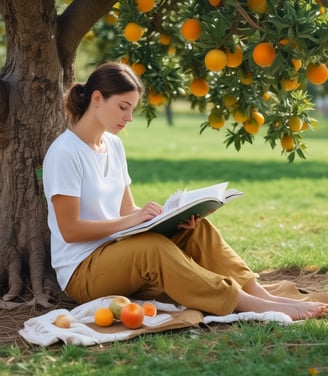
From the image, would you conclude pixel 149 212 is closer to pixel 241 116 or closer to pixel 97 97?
pixel 97 97

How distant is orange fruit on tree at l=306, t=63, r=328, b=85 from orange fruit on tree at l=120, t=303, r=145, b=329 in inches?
60.2

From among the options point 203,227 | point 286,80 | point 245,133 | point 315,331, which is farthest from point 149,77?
point 315,331

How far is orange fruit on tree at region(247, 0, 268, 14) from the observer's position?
417 cm

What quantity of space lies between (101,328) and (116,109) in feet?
A: 3.56

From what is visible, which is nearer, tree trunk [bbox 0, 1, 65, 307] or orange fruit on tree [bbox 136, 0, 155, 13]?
orange fruit on tree [bbox 136, 0, 155, 13]

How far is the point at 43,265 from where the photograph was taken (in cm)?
478

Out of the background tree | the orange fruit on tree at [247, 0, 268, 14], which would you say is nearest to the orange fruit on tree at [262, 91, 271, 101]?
the background tree

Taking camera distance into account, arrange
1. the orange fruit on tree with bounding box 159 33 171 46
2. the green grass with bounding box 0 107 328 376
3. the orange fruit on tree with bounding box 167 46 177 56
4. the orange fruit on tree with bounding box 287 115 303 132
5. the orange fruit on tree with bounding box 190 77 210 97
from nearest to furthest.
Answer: the green grass with bounding box 0 107 328 376, the orange fruit on tree with bounding box 190 77 210 97, the orange fruit on tree with bounding box 287 115 303 132, the orange fruit on tree with bounding box 159 33 171 46, the orange fruit on tree with bounding box 167 46 177 56

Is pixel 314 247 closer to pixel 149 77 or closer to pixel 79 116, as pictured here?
pixel 149 77

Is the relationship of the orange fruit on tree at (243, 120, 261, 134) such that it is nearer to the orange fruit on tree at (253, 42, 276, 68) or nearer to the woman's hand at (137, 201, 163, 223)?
the orange fruit on tree at (253, 42, 276, 68)

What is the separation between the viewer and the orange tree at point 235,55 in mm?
4074

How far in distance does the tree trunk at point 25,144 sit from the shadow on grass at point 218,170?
6143 mm

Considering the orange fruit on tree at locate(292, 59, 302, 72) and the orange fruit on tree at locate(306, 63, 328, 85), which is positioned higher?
the orange fruit on tree at locate(292, 59, 302, 72)

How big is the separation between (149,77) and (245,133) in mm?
713
